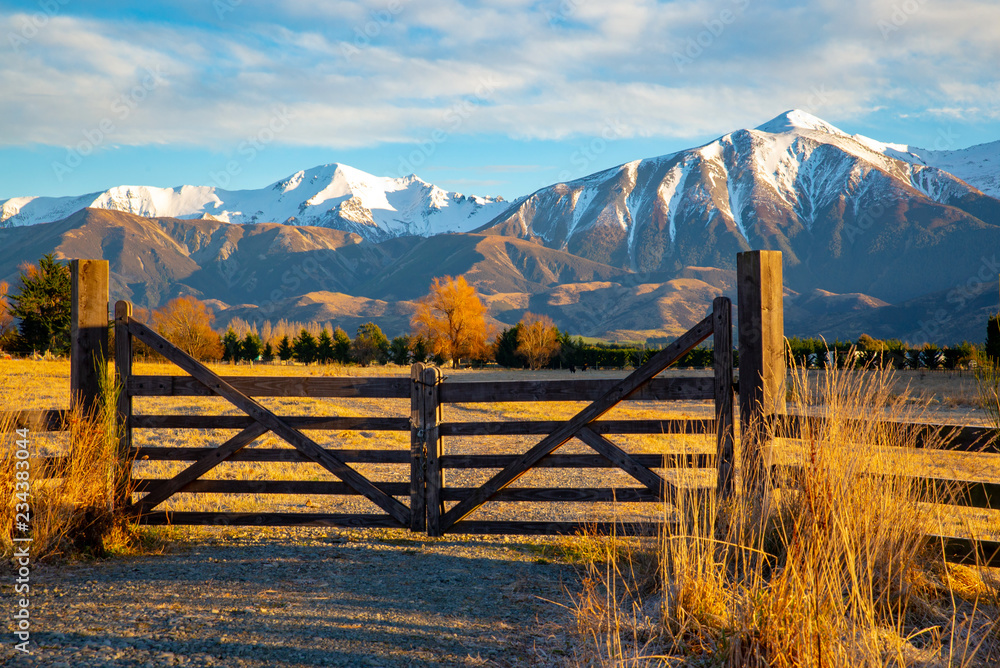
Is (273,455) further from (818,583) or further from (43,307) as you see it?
(43,307)

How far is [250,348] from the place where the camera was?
204 ft

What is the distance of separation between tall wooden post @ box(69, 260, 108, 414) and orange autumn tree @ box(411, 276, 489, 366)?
55.4 m

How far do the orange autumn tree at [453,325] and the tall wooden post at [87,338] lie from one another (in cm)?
5537

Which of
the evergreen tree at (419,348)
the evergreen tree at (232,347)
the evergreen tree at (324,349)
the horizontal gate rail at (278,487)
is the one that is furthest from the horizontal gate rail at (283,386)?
the evergreen tree at (232,347)

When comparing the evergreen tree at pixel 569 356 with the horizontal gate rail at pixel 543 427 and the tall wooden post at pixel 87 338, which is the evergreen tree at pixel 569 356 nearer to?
the horizontal gate rail at pixel 543 427

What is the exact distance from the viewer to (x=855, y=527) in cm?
347

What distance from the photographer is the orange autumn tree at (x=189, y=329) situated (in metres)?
51.8

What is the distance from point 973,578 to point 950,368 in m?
45.1

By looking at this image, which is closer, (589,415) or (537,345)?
(589,415)

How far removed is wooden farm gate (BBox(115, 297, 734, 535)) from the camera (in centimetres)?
546

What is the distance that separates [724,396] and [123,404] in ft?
17.5

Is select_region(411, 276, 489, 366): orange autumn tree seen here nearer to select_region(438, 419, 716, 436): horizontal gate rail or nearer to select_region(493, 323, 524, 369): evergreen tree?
select_region(493, 323, 524, 369): evergreen tree

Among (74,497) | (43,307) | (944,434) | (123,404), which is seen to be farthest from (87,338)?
(43,307)

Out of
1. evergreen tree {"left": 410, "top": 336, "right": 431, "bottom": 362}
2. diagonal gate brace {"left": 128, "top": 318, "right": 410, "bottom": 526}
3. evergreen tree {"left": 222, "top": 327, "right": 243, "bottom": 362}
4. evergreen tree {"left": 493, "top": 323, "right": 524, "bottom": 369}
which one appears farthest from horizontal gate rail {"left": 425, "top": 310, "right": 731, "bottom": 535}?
evergreen tree {"left": 222, "top": 327, "right": 243, "bottom": 362}
